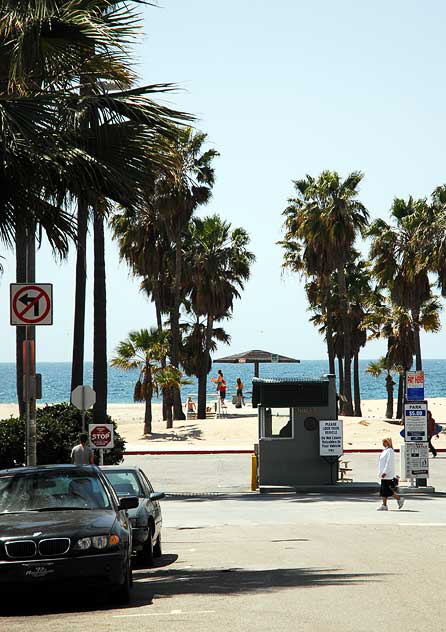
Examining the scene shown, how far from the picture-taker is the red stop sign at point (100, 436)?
24.8m

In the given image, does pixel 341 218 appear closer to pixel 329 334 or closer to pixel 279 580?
pixel 329 334

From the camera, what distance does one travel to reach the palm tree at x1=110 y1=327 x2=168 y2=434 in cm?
4703

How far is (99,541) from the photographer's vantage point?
413 inches

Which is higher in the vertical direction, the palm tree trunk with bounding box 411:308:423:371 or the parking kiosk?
the palm tree trunk with bounding box 411:308:423:371

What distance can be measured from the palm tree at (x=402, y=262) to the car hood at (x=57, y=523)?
4054cm

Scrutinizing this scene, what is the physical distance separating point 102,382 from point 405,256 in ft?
76.9

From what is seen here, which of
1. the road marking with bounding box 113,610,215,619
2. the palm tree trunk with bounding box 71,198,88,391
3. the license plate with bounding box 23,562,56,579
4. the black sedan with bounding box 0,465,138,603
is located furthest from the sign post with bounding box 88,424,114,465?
the road marking with bounding box 113,610,215,619

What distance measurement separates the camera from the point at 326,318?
62.7m

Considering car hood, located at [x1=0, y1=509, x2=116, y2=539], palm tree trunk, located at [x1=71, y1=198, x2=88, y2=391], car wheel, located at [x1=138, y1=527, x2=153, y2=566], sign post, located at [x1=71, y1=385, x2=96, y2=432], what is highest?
Result: palm tree trunk, located at [x1=71, y1=198, x2=88, y2=391]

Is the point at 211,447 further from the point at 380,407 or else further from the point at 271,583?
the point at 380,407

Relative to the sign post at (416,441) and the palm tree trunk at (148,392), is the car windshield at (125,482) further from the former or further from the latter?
the palm tree trunk at (148,392)

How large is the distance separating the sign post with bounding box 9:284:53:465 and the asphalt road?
264cm

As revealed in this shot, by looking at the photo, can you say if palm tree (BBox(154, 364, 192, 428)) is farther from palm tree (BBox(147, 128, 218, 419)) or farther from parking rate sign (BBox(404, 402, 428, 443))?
parking rate sign (BBox(404, 402, 428, 443))

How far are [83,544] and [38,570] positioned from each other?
47 cm
